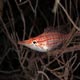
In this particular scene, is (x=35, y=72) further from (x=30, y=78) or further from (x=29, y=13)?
(x=29, y=13)

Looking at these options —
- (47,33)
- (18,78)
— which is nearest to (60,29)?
(47,33)

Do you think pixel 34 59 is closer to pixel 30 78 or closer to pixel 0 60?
pixel 30 78

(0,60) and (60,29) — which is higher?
(60,29)

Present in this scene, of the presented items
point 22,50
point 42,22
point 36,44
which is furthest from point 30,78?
point 42,22

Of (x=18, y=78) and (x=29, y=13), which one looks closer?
(x=18, y=78)

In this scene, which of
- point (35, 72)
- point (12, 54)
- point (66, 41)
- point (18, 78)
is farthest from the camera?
point (12, 54)

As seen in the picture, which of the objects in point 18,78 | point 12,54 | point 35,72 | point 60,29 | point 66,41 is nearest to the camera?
point 66,41

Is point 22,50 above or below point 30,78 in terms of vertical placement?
above

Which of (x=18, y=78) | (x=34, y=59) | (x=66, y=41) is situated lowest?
(x=18, y=78)

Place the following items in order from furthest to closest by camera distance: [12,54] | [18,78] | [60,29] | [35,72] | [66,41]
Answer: [12,54] < [18,78] < [35,72] < [60,29] < [66,41]
